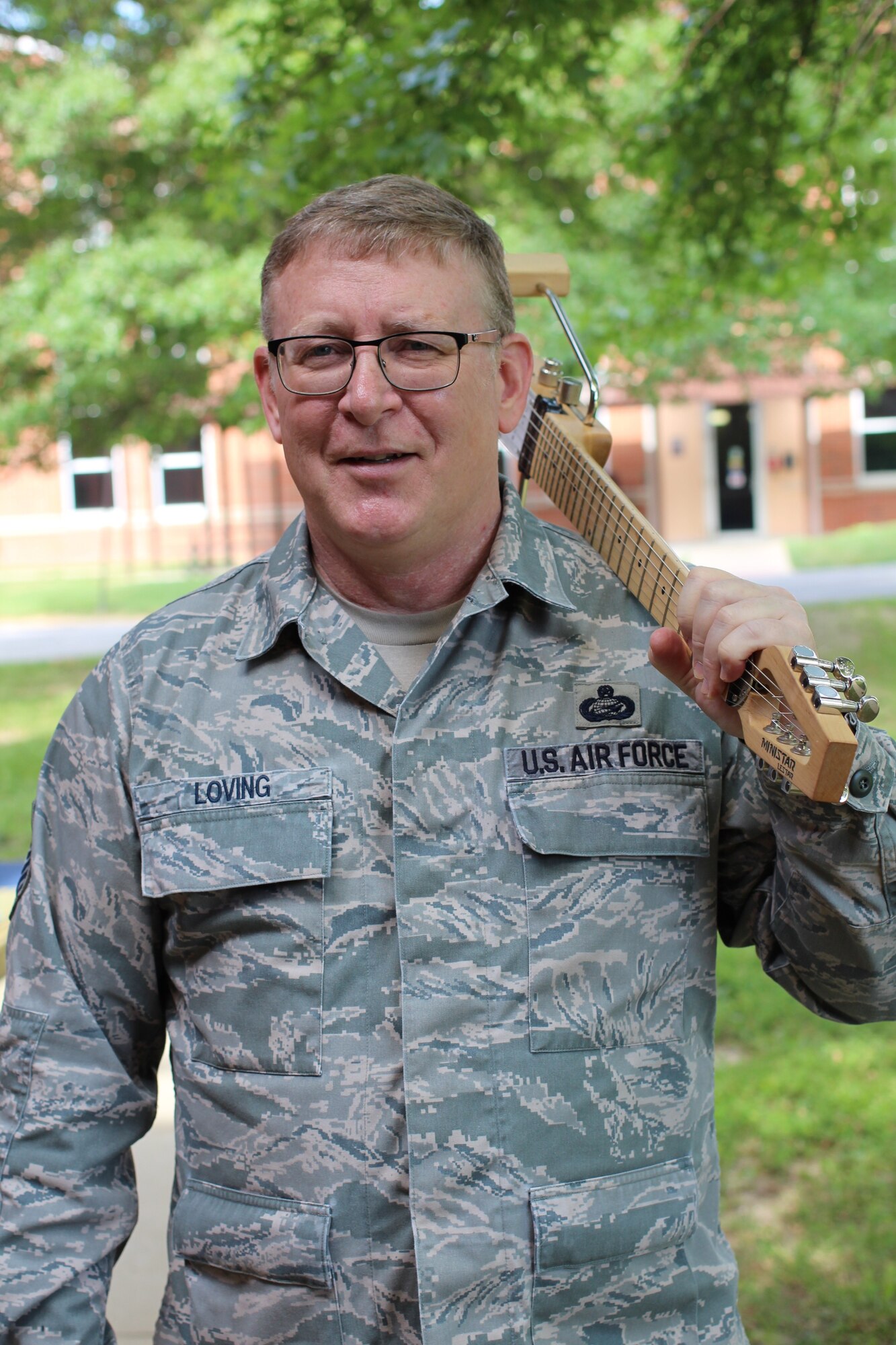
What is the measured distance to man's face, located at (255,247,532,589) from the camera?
1.72 metres

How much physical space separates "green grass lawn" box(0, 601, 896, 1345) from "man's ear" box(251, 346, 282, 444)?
9.11ft

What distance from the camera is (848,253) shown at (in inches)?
272

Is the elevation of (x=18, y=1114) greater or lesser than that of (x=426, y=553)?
lesser

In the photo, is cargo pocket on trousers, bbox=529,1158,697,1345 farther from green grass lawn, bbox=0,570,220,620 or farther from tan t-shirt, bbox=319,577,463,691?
green grass lawn, bbox=0,570,220,620

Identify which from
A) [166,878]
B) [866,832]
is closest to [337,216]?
[166,878]

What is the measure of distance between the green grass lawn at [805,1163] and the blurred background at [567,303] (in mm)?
14

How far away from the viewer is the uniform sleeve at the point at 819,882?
1498mm

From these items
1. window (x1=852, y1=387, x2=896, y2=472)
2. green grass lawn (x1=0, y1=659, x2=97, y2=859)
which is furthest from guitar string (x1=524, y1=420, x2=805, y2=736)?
window (x1=852, y1=387, x2=896, y2=472)

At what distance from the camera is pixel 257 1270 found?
66.9 inches

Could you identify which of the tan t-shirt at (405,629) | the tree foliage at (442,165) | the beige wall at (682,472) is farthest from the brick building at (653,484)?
the tan t-shirt at (405,629)

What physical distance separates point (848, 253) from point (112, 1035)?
20.8ft

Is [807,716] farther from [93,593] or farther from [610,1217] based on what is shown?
[93,593]

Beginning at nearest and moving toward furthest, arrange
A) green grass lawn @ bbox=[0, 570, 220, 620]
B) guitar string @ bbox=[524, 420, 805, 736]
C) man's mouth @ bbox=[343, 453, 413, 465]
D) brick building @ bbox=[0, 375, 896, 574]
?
guitar string @ bbox=[524, 420, 805, 736] → man's mouth @ bbox=[343, 453, 413, 465] → green grass lawn @ bbox=[0, 570, 220, 620] → brick building @ bbox=[0, 375, 896, 574]

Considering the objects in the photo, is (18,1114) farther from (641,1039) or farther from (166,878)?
(641,1039)
